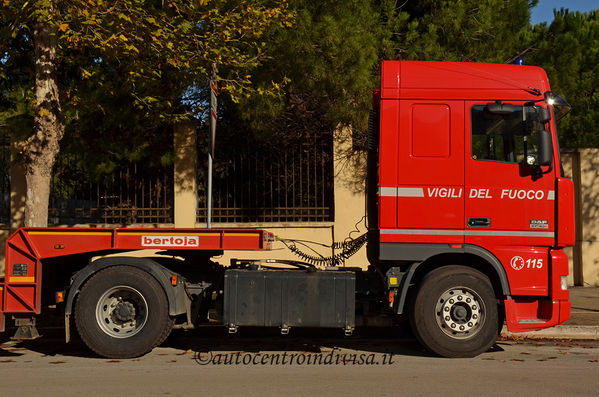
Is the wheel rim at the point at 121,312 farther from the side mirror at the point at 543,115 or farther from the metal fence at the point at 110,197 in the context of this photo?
the metal fence at the point at 110,197

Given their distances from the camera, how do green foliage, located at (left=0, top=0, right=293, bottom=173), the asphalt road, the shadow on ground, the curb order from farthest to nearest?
green foliage, located at (left=0, top=0, right=293, bottom=173) < the curb < the shadow on ground < the asphalt road

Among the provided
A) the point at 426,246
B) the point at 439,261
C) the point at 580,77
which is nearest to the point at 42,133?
the point at 426,246

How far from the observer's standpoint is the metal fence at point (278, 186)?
38.9ft

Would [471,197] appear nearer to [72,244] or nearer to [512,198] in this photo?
[512,198]

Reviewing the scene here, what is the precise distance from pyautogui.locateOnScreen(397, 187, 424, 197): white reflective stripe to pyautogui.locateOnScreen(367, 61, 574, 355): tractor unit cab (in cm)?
1

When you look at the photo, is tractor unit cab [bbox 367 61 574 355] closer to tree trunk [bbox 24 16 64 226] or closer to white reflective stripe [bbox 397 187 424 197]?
white reflective stripe [bbox 397 187 424 197]

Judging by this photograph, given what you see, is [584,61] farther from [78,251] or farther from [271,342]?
[78,251]

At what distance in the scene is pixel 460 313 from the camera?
6395mm

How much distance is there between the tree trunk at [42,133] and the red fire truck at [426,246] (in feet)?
7.23

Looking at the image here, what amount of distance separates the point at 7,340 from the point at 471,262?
20.1 ft

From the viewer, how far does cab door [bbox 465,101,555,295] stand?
21.0 ft

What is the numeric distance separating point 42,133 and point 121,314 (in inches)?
138

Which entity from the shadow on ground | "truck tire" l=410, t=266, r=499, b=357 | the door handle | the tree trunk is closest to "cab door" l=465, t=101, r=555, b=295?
the door handle

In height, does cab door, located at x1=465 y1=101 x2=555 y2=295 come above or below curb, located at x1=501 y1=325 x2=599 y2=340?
above
